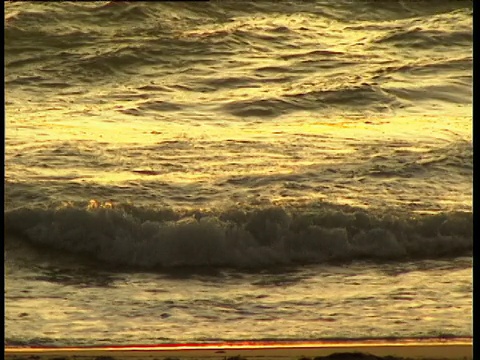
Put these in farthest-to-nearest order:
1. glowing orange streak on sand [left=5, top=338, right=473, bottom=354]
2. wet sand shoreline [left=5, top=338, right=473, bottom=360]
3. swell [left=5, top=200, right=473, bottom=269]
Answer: swell [left=5, top=200, right=473, bottom=269]
glowing orange streak on sand [left=5, top=338, right=473, bottom=354]
wet sand shoreline [left=5, top=338, right=473, bottom=360]

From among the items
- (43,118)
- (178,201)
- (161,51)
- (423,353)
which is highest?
(161,51)

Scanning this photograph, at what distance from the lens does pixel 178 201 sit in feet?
27.7

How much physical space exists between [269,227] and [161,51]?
22.8 feet

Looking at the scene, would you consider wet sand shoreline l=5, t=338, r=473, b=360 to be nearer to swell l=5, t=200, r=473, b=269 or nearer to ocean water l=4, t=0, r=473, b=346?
ocean water l=4, t=0, r=473, b=346

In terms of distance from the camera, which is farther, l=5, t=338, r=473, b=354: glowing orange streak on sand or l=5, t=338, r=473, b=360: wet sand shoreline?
l=5, t=338, r=473, b=354: glowing orange streak on sand

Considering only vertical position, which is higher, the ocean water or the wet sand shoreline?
the ocean water

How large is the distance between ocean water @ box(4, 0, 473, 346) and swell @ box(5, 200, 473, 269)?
0.05 ft

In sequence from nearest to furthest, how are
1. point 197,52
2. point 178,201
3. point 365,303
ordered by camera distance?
1. point 365,303
2. point 178,201
3. point 197,52

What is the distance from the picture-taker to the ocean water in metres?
6.09

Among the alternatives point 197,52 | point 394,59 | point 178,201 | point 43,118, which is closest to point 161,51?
point 197,52

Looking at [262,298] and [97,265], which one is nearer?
[262,298]

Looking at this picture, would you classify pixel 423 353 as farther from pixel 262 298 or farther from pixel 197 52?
pixel 197 52

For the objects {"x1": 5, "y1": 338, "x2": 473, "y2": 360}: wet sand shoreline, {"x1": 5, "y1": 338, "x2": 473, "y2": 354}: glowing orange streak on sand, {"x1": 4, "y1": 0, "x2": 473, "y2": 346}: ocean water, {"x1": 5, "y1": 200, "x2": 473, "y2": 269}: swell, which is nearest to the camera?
{"x1": 5, "y1": 338, "x2": 473, "y2": 360}: wet sand shoreline

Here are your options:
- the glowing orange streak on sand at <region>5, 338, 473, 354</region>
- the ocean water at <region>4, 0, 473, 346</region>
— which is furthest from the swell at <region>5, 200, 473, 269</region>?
the glowing orange streak on sand at <region>5, 338, 473, 354</region>
